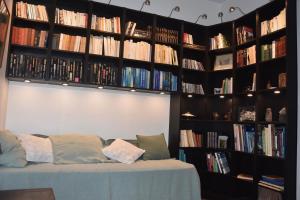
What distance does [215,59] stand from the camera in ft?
→ 12.9

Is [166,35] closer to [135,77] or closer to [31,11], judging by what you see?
[135,77]

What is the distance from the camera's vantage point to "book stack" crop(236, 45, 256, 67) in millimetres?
3258

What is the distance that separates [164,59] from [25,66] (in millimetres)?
1751

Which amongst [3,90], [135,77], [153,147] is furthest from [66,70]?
[153,147]

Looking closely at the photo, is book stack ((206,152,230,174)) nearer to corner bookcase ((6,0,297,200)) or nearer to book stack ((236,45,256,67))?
corner bookcase ((6,0,297,200))

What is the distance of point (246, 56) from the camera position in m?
3.38

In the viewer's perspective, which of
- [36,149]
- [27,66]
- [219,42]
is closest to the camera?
[36,149]

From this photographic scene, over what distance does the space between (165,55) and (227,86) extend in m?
0.99

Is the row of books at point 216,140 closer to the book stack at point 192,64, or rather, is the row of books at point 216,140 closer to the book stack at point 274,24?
the book stack at point 192,64

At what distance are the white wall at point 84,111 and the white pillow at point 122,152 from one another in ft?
1.33

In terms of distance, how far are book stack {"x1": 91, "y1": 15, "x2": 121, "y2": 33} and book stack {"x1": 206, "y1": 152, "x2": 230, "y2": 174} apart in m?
2.16

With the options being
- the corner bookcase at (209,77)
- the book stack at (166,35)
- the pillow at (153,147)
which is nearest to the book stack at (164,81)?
the corner bookcase at (209,77)

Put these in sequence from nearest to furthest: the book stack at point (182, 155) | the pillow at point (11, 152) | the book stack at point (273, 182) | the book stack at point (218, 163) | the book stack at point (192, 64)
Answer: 1. the pillow at point (11, 152)
2. the book stack at point (273, 182)
3. the book stack at point (218, 163)
4. the book stack at point (182, 155)
5. the book stack at point (192, 64)

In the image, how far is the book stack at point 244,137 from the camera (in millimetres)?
3193
